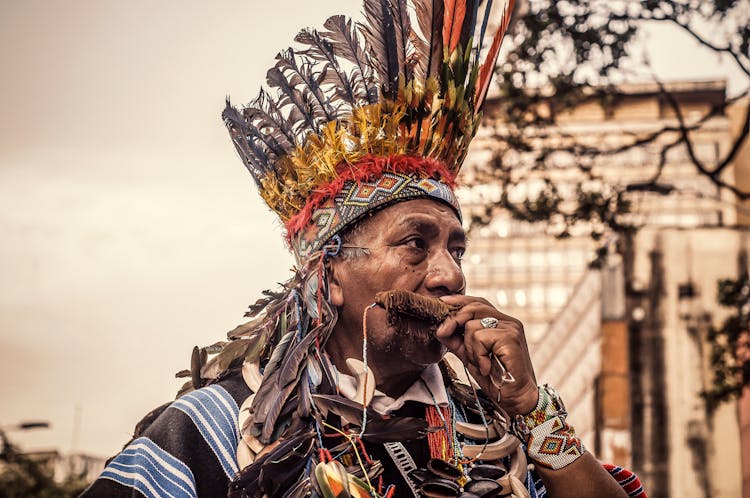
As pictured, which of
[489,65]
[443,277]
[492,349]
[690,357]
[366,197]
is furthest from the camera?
[690,357]

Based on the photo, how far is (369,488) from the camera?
347 centimetres

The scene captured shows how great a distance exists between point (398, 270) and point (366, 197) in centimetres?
32

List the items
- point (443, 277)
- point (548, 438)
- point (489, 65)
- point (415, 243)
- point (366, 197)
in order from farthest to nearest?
point (489, 65) → point (366, 197) → point (415, 243) → point (443, 277) → point (548, 438)

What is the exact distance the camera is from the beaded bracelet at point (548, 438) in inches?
144

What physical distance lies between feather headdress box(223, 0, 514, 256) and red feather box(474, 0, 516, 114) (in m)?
0.02

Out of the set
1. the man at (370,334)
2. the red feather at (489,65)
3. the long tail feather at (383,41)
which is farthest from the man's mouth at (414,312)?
the red feather at (489,65)

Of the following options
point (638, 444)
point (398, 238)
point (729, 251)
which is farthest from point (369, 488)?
point (729, 251)

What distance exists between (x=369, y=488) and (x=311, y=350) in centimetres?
59

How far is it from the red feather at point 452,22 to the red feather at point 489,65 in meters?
0.21

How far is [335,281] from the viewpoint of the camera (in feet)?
13.1

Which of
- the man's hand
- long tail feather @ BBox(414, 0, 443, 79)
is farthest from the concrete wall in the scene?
the man's hand

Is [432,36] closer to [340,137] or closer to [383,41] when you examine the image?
[383,41]

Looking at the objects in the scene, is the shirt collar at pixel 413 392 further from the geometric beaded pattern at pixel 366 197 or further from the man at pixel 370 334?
the geometric beaded pattern at pixel 366 197

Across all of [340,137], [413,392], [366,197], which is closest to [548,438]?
[413,392]
